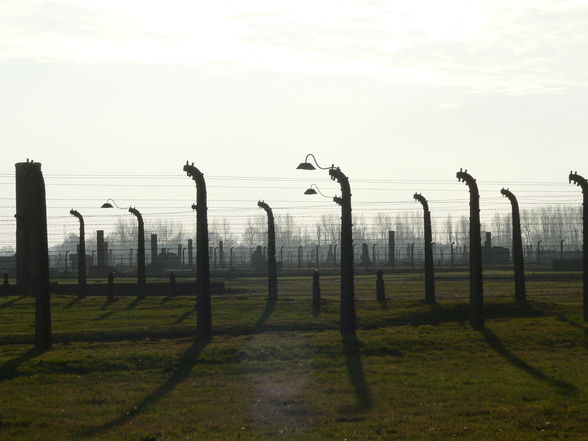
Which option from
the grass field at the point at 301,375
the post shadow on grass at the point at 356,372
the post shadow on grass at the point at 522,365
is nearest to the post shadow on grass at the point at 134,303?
the grass field at the point at 301,375

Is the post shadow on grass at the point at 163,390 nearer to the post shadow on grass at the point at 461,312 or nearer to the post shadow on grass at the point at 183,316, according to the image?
the post shadow on grass at the point at 183,316

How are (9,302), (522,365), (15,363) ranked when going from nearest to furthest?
(522,365) → (15,363) → (9,302)

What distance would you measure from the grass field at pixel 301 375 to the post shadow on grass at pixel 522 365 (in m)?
0.06

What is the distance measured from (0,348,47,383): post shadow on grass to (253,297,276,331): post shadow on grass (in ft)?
22.5

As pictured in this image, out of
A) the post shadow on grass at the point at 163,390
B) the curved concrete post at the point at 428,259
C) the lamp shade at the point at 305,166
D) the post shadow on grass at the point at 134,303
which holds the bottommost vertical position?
the post shadow on grass at the point at 163,390

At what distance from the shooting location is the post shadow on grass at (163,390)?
47.7ft

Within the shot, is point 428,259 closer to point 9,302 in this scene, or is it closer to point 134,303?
point 134,303

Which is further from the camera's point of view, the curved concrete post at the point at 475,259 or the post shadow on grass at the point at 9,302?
the post shadow on grass at the point at 9,302

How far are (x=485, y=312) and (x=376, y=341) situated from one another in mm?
8311

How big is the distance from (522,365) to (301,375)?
15.5 ft

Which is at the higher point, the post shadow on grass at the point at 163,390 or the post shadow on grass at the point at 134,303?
the post shadow on grass at the point at 134,303

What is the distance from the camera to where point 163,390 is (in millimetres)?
17828

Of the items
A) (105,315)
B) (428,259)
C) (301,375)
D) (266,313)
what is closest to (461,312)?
(428,259)

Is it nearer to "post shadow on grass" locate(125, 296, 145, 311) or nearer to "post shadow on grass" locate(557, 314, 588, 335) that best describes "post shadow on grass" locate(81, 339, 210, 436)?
"post shadow on grass" locate(557, 314, 588, 335)
